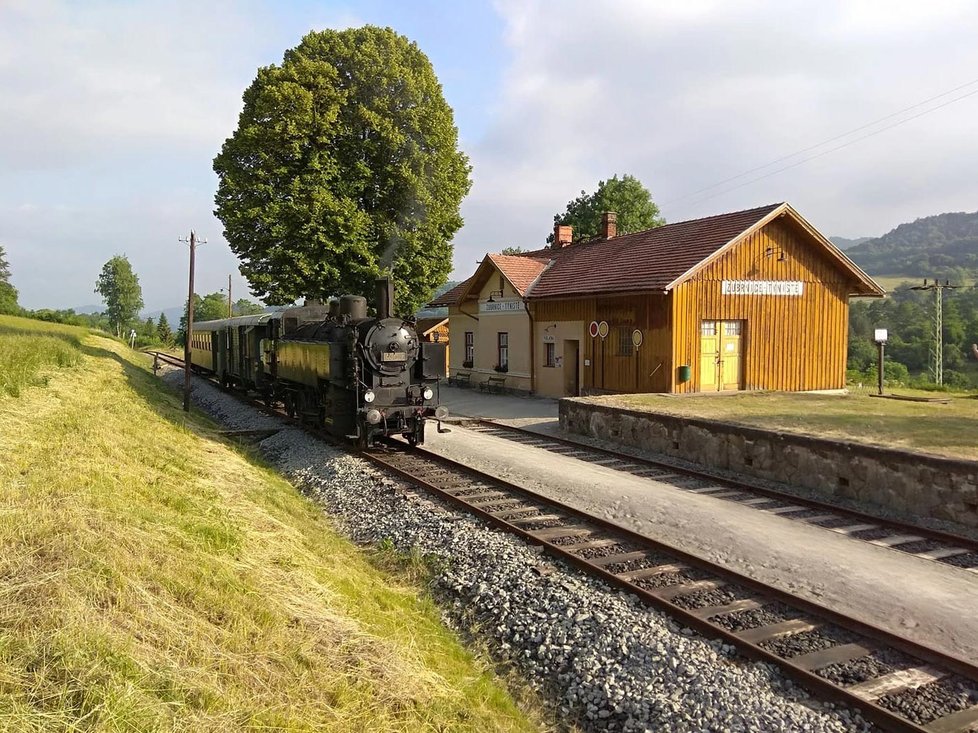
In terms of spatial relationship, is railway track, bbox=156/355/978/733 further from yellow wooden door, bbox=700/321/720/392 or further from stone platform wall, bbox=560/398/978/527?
yellow wooden door, bbox=700/321/720/392

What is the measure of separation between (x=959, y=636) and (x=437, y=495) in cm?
639

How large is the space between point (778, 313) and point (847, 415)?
6.02 metres

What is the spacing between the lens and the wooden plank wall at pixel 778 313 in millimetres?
17969

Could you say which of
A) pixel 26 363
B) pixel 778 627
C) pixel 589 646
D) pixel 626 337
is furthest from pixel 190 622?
pixel 626 337

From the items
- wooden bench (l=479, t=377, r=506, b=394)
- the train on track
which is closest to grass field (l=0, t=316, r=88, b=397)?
the train on track

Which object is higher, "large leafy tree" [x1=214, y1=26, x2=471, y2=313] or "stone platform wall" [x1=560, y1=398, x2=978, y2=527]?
"large leafy tree" [x1=214, y1=26, x2=471, y2=313]

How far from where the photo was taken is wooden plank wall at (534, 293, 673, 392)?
17.8 m

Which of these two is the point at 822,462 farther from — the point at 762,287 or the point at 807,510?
the point at 762,287

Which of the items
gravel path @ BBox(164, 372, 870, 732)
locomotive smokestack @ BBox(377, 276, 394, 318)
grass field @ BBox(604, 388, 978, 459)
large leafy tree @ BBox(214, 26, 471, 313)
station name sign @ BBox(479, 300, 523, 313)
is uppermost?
large leafy tree @ BBox(214, 26, 471, 313)

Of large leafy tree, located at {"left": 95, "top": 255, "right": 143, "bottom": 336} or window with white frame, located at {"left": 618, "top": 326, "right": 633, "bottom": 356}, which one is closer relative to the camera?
window with white frame, located at {"left": 618, "top": 326, "right": 633, "bottom": 356}

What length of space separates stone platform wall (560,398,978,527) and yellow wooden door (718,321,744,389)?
5825 millimetres

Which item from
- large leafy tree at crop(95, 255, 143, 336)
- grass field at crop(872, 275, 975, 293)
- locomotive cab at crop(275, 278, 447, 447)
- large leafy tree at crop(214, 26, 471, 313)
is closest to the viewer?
locomotive cab at crop(275, 278, 447, 447)

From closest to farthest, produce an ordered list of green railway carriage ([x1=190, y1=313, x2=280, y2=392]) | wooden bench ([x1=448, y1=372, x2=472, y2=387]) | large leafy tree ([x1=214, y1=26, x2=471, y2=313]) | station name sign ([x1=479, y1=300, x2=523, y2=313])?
green railway carriage ([x1=190, y1=313, x2=280, y2=392]) < large leafy tree ([x1=214, y1=26, x2=471, y2=313]) < station name sign ([x1=479, y1=300, x2=523, y2=313]) < wooden bench ([x1=448, y1=372, x2=472, y2=387])

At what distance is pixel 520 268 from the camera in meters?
25.0
